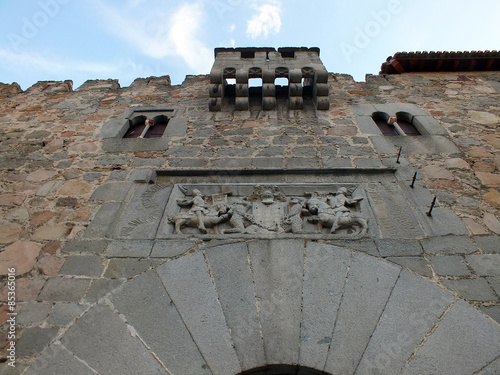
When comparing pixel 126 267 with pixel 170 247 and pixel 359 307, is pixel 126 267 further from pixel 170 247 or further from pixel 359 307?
pixel 359 307

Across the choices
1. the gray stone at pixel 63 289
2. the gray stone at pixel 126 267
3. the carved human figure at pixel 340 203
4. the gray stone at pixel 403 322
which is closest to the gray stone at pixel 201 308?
the gray stone at pixel 126 267

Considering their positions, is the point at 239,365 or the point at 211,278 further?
the point at 211,278

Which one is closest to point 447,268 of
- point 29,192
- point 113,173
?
point 113,173

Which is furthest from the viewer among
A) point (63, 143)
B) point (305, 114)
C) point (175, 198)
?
point (305, 114)

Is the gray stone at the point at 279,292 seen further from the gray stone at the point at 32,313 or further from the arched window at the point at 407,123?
the arched window at the point at 407,123

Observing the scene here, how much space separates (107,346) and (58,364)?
27 cm

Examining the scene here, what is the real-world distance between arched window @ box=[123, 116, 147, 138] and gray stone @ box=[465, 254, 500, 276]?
3.59 m

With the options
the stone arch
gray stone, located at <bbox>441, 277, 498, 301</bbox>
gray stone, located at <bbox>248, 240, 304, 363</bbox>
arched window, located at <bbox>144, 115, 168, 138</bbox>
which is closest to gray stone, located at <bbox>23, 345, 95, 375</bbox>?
the stone arch

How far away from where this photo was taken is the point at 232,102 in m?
4.69

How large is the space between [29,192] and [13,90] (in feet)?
9.49

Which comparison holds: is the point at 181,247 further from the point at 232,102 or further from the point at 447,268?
the point at 232,102

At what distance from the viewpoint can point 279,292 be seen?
2443 mm

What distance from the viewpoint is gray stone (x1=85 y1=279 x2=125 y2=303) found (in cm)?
246

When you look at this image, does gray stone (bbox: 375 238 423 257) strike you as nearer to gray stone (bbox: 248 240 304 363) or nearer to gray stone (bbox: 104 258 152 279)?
gray stone (bbox: 248 240 304 363)
